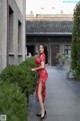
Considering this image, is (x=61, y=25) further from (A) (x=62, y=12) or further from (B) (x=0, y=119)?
(B) (x=0, y=119)

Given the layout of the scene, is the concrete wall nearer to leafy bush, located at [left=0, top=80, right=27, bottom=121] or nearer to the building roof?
leafy bush, located at [left=0, top=80, right=27, bottom=121]

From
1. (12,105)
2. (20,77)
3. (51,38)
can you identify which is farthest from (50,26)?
(12,105)

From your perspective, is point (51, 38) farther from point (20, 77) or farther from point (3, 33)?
point (20, 77)

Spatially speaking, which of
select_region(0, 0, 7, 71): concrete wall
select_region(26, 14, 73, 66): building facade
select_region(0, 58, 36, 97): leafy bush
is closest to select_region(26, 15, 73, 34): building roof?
select_region(26, 14, 73, 66): building facade

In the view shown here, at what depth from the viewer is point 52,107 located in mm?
11148

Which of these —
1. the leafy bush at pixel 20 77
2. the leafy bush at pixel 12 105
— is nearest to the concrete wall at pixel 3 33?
the leafy bush at pixel 20 77

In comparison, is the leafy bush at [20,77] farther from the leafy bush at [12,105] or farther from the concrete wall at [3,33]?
the leafy bush at [12,105]

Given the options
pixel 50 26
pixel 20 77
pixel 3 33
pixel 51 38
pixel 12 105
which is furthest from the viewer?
pixel 50 26

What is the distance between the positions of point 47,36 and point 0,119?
41001mm

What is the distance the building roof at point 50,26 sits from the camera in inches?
1786

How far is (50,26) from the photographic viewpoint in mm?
47719

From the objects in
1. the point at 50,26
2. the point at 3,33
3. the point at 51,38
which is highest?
the point at 50,26

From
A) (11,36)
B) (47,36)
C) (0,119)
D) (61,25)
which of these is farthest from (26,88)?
(61,25)

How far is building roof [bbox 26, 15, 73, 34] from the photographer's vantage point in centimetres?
4537
